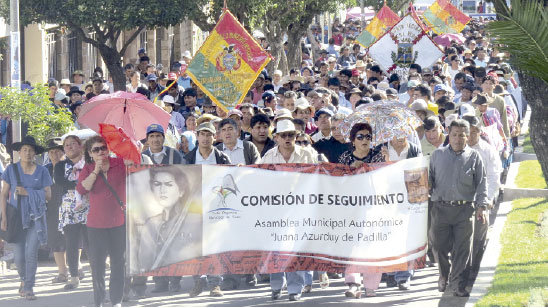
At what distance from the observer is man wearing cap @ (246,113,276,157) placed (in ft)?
41.0

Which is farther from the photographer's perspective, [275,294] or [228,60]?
[228,60]

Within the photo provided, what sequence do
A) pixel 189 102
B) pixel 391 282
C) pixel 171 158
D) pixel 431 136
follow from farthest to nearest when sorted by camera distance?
pixel 189 102, pixel 431 136, pixel 391 282, pixel 171 158

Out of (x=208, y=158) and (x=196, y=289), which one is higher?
(x=208, y=158)

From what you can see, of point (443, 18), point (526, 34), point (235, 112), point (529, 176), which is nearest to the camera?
point (526, 34)

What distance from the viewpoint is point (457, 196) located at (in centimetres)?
1080

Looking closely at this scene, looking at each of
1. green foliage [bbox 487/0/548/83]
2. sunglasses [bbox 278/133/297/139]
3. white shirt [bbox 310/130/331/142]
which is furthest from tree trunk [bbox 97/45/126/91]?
green foliage [bbox 487/0/548/83]

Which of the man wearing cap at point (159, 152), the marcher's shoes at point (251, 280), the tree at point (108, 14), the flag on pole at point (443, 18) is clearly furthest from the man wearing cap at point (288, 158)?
the flag on pole at point (443, 18)

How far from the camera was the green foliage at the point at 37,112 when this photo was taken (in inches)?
508

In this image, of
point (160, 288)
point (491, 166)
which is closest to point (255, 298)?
point (160, 288)

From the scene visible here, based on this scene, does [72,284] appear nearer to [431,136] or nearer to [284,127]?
[284,127]

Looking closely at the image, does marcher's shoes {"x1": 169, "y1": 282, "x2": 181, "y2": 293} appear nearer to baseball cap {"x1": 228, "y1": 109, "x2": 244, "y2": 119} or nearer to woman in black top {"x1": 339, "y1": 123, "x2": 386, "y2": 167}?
woman in black top {"x1": 339, "y1": 123, "x2": 386, "y2": 167}

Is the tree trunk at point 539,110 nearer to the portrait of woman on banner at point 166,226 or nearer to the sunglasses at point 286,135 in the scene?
the sunglasses at point 286,135

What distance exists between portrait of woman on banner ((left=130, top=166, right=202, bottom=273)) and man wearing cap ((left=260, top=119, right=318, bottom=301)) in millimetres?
1133

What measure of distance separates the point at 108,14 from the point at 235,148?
36.9 feet
